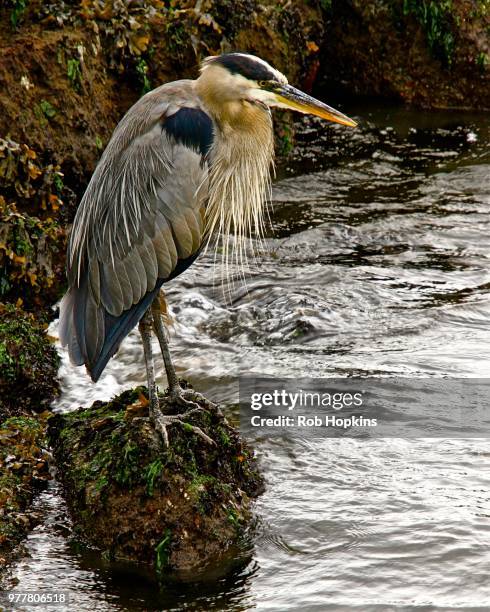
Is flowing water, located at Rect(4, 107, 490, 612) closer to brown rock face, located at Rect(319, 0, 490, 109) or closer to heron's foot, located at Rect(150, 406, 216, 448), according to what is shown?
brown rock face, located at Rect(319, 0, 490, 109)

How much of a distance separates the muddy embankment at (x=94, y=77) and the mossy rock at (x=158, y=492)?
0.40 metres

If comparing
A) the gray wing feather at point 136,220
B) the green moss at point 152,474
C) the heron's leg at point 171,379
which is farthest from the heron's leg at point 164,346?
the green moss at point 152,474

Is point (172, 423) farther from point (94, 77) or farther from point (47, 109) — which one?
point (94, 77)

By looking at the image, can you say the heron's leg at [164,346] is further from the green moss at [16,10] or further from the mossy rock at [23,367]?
the green moss at [16,10]

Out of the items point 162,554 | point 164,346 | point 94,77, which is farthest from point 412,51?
point 162,554

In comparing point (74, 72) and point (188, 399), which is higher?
point (74, 72)

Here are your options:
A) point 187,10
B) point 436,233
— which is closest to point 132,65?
point 187,10

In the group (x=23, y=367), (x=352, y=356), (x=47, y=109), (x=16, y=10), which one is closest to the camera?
(x=23, y=367)

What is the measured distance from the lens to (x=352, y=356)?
6.48 m

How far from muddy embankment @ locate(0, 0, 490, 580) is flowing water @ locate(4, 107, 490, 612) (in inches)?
13.6

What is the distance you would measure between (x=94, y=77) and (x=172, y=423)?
14.2 ft

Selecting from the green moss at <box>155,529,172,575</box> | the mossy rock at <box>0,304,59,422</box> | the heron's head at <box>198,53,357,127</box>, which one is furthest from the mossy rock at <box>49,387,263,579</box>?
the heron's head at <box>198,53,357,127</box>

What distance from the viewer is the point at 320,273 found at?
7684mm

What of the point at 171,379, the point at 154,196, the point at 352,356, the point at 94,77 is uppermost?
the point at 94,77
